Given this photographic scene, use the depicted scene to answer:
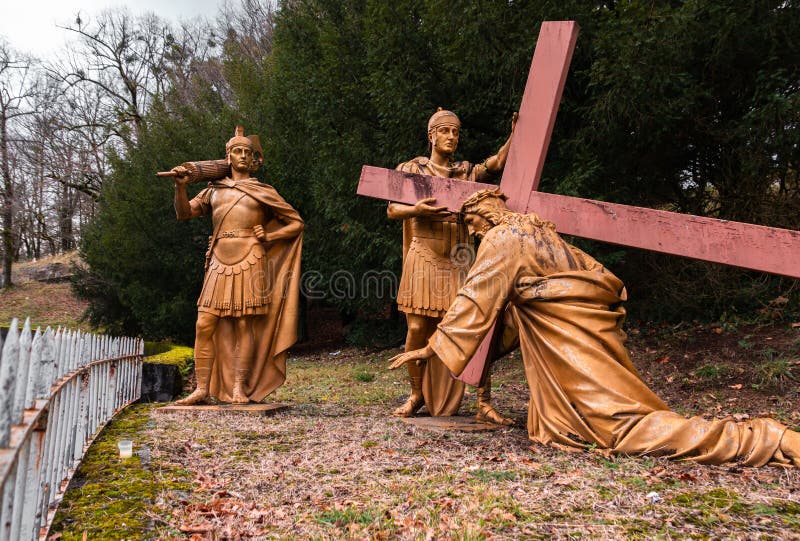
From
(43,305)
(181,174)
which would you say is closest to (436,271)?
(181,174)

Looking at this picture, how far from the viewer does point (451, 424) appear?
522cm

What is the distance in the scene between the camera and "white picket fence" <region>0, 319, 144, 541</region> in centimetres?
180

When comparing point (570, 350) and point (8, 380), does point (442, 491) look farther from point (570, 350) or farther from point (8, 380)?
point (8, 380)

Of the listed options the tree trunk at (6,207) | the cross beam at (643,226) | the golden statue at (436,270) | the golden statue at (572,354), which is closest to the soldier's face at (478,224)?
the golden statue at (572,354)

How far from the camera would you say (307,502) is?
309 centimetres

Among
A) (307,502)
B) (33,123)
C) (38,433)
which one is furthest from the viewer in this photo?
(33,123)

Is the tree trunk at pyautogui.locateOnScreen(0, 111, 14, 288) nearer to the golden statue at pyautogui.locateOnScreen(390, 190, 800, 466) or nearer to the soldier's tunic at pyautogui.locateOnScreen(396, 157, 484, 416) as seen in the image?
the soldier's tunic at pyautogui.locateOnScreen(396, 157, 484, 416)

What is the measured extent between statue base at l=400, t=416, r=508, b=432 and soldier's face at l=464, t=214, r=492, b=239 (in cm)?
166

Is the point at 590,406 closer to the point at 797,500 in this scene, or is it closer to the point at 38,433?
the point at 797,500

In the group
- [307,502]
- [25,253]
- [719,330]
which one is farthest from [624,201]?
[25,253]

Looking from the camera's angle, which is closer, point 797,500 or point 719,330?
point 797,500

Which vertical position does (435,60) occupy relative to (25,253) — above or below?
above

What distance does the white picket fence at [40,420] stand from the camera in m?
1.80

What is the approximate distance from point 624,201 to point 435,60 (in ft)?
12.8
